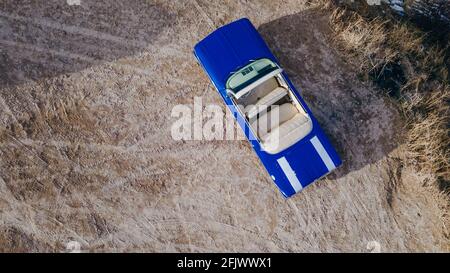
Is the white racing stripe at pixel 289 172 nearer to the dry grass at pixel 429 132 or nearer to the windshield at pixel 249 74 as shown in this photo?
the windshield at pixel 249 74

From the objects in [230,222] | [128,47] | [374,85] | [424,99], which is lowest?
[230,222]

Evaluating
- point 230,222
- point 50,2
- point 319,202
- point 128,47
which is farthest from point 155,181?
point 50,2

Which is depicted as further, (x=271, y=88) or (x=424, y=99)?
(x=424, y=99)

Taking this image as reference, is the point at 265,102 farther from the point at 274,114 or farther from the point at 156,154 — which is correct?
the point at 156,154

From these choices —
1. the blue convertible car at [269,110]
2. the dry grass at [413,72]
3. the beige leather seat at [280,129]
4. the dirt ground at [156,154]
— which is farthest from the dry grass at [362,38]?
the beige leather seat at [280,129]

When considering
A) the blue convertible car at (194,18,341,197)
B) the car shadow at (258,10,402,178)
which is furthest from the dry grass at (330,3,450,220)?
the blue convertible car at (194,18,341,197)
